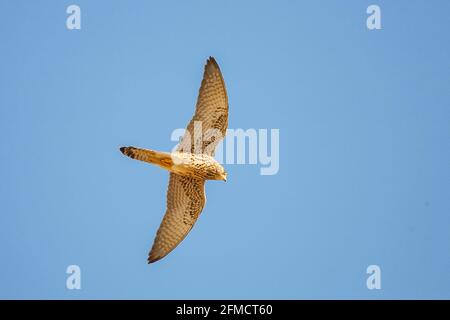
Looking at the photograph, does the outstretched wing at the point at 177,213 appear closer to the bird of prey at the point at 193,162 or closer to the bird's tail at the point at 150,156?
the bird of prey at the point at 193,162

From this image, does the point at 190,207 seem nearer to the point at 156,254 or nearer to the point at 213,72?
the point at 156,254

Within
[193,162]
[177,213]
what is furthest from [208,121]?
[177,213]

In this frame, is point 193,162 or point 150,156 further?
point 193,162

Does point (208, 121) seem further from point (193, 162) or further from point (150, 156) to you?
point (150, 156)

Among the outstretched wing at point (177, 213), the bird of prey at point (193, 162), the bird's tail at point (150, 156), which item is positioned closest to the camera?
the bird's tail at point (150, 156)

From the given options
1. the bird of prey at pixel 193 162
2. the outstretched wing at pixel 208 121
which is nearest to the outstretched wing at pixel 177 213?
the bird of prey at pixel 193 162
